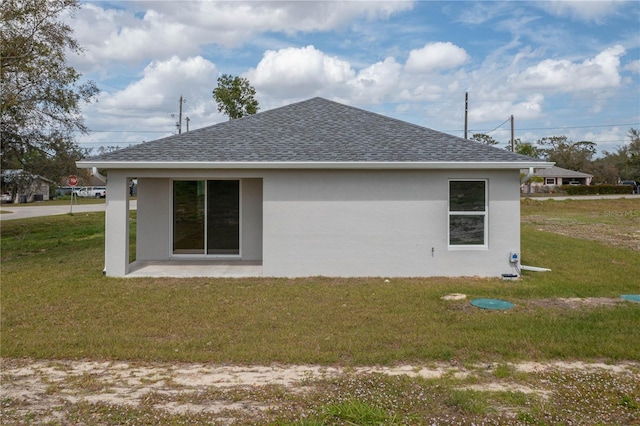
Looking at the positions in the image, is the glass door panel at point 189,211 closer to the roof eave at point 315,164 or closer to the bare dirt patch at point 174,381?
the roof eave at point 315,164

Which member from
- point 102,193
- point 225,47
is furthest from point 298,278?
point 102,193

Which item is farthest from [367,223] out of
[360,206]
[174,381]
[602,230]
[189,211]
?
[602,230]

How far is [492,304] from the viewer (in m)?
7.61

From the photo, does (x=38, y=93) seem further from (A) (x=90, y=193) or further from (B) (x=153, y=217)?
(A) (x=90, y=193)

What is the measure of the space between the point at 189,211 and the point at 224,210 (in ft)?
3.04

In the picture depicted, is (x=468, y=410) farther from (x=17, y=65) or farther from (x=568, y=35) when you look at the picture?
(x=17, y=65)

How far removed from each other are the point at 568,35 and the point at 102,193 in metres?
59.0

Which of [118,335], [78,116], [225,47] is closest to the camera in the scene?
[118,335]

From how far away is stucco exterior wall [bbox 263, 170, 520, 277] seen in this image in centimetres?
1005

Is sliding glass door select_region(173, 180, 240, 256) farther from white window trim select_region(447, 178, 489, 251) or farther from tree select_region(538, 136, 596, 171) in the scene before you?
tree select_region(538, 136, 596, 171)

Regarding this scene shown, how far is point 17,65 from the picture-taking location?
14.6 metres

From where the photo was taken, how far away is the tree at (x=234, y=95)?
3406 cm

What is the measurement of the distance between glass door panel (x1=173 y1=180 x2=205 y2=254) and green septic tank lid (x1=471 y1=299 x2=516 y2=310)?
23.5ft

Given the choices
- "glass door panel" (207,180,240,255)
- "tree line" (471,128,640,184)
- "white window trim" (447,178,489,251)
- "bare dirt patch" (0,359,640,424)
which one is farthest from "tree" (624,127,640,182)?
"bare dirt patch" (0,359,640,424)
